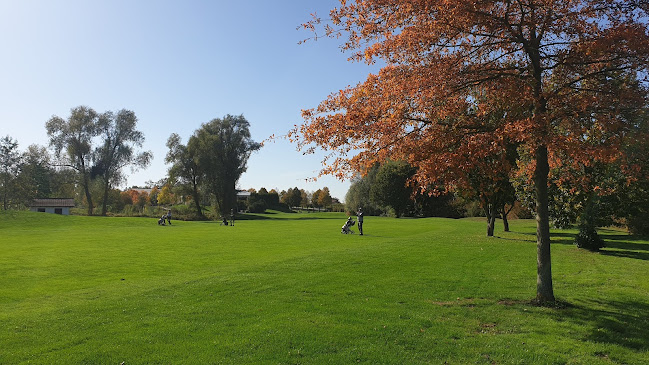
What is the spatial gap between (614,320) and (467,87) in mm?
6257

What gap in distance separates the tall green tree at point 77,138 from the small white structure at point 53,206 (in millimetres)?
6699

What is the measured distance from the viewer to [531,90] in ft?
31.0

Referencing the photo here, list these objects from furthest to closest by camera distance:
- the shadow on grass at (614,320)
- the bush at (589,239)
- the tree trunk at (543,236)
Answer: the bush at (589,239), the tree trunk at (543,236), the shadow on grass at (614,320)

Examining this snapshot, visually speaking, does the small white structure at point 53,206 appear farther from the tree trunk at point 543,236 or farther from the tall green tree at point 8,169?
the tree trunk at point 543,236

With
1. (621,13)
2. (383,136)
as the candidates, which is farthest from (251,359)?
(621,13)

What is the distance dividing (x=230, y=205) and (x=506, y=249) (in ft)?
208

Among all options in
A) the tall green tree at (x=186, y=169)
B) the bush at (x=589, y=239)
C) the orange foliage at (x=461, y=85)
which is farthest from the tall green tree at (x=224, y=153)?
the orange foliage at (x=461, y=85)

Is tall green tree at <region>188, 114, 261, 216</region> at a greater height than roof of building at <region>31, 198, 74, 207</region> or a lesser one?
greater

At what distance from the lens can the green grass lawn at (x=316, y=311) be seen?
701 centimetres

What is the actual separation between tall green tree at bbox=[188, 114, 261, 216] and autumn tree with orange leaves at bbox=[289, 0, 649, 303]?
7046 cm

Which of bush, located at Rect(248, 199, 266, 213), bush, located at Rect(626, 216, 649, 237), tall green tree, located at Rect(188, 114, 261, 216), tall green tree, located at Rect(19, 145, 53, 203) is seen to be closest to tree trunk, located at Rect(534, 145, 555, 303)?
bush, located at Rect(626, 216, 649, 237)

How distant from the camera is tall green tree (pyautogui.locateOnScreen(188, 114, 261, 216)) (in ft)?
253

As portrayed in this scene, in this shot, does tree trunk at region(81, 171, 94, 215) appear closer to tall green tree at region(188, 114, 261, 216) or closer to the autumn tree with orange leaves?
tall green tree at region(188, 114, 261, 216)

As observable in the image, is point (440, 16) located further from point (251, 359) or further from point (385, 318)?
point (251, 359)
